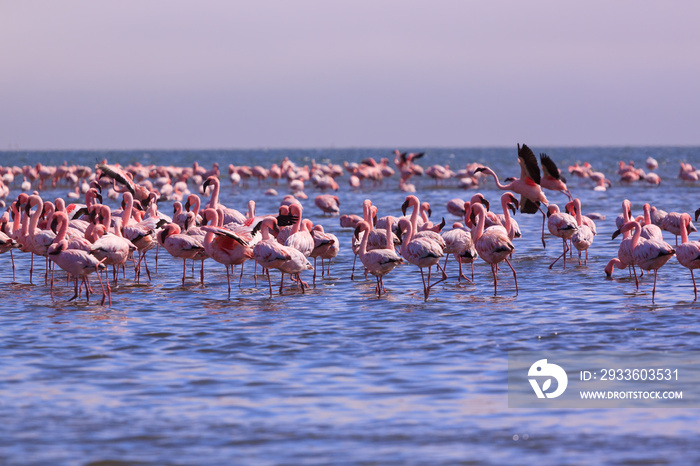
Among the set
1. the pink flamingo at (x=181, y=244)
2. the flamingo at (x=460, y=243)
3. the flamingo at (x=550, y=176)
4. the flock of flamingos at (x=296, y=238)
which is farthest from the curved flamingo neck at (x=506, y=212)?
the pink flamingo at (x=181, y=244)

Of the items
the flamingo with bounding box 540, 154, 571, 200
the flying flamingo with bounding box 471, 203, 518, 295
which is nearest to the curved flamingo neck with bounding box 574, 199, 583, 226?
the flamingo with bounding box 540, 154, 571, 200

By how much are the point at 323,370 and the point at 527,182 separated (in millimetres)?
8770

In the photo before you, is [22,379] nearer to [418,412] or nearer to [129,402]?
[129,402]

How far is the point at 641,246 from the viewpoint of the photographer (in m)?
12.3

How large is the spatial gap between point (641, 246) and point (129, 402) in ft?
25.1

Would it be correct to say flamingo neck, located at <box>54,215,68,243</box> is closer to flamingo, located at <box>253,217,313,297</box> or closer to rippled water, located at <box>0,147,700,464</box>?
rippled water, located at <box>0,147,700,464</box>

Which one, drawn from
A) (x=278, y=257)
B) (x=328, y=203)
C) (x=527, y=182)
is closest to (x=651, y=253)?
(x=527, y=182)

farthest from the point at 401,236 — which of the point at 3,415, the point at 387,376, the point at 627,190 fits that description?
the point at 627,190

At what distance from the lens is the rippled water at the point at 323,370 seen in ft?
20.7

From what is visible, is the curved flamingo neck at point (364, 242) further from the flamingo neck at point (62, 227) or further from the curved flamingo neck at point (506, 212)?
the flamingo neck at point (62, 227)

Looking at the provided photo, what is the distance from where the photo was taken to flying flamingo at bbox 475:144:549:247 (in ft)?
49.0

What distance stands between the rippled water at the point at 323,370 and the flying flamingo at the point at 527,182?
5.78ft

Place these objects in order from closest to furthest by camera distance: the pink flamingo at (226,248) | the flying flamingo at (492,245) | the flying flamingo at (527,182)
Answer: the flying flamingo at (492,245) → the pink flamingo at (226,248) → the flying flamingo at (527,182)

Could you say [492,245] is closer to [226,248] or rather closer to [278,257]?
[278,257]
